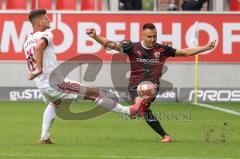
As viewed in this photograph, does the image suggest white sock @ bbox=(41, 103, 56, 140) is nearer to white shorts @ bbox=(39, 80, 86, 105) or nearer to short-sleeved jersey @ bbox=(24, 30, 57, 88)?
white shorts @ bbox=(39, 80, 86, 105)

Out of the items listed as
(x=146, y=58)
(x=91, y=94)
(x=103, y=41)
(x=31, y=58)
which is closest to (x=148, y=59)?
(x=146, y=58)

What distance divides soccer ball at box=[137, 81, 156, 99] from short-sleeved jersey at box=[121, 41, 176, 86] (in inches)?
7.1

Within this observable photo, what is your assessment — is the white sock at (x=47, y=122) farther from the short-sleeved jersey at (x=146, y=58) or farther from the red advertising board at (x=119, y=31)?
the red advertising board at (x=119, y=31)

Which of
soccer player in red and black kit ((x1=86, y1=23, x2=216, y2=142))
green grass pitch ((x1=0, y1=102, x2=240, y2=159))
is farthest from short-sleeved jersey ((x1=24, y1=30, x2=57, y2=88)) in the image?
soccer player in red and black kit ((x1=86, y1=23, x2=216, y2=142))

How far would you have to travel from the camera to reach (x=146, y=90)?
44.6 feet

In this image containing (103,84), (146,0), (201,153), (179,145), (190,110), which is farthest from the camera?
(146,0)

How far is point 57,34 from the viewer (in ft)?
77.9

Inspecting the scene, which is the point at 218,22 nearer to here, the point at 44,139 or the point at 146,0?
the point at 44,139

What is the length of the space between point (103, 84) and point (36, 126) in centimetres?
725

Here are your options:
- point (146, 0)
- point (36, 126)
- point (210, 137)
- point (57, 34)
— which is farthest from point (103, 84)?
point (146, 0)

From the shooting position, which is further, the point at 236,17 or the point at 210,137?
the point at 236,17

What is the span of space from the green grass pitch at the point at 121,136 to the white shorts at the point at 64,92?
73 centimetres

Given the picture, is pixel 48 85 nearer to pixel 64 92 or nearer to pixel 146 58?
pixel 64 92

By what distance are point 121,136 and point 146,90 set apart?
4.95ft
